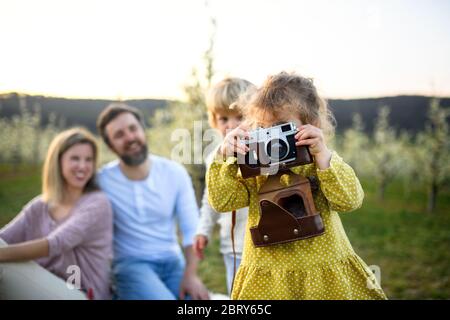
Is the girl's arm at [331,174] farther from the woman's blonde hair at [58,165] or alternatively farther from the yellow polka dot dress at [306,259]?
the woman's blonde hair at [58,165]

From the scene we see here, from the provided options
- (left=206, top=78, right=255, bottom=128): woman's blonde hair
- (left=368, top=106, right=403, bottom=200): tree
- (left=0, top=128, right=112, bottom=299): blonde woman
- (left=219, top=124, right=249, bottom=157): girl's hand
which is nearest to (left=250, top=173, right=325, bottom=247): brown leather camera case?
(left=219, top=124, right=249, bottom=157): girl's hand

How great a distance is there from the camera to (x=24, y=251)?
2.42 metres

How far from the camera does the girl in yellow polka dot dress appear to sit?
5.37 feet

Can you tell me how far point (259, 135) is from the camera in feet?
5.18

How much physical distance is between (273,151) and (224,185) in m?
0.25

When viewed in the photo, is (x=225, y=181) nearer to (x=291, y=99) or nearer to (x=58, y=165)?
(x=291, y=99)

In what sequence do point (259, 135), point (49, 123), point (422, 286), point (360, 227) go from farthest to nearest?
point (49, 123) < point (360, 227) < point (422, 286) < point (259, 135)

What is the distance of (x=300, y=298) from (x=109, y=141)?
2.03 meters

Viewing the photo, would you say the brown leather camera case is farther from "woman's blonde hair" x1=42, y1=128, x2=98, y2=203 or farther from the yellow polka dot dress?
"woman's blonde hair" x1=42, y1=128, x2=98, y2=203

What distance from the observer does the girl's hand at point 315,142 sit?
1.55 metres

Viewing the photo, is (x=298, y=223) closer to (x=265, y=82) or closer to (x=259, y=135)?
(x=259, y=135)

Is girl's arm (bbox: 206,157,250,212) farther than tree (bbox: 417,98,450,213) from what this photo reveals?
No
